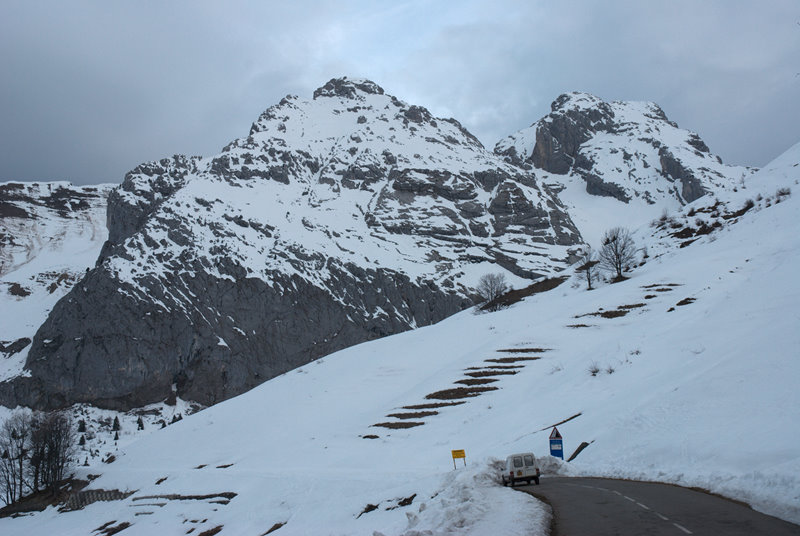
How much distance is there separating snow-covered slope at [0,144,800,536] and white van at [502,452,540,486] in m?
0.72

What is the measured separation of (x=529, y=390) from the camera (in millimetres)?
35312

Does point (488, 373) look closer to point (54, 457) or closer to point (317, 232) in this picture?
point (54, 457)

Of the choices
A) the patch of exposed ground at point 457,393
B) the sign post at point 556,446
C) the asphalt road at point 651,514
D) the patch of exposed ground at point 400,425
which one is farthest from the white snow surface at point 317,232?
the asphalt road at point 651,514

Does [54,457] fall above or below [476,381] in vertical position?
below

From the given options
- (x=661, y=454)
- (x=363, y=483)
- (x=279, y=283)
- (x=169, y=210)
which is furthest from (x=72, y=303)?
(x=661, y=454)

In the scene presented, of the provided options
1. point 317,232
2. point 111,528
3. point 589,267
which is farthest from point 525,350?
point 317,232

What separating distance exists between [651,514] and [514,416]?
20858 millimetres

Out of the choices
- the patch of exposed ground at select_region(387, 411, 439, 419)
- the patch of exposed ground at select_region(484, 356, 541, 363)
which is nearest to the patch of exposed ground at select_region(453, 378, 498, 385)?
the patch of exposed ground at select_region(484, 356, 541, 363)

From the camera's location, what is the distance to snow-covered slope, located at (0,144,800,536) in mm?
15555

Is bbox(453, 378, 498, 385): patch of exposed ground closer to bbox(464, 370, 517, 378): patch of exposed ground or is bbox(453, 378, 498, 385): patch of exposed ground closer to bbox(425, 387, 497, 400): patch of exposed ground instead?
bbox(464, 370, 517, 378): patch of exposed ground

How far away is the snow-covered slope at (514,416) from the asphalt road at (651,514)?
0.66m

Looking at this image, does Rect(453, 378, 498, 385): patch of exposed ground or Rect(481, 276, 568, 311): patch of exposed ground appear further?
Rect(481, 276, 568, 311): patch of exposed ground

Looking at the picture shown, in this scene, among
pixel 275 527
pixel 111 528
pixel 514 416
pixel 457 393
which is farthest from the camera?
pixel 457 393

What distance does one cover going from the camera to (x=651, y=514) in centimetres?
1123
